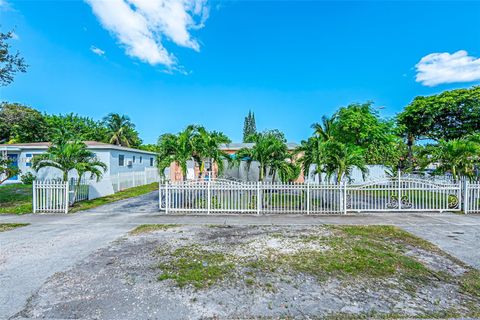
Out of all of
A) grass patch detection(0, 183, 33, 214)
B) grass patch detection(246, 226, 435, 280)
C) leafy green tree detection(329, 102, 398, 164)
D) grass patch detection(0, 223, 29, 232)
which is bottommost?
grass patch detection(246, 226, 435, 280)

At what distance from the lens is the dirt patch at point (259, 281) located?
11.0 ft

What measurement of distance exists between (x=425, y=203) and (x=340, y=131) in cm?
1346

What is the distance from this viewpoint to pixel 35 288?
3.95m

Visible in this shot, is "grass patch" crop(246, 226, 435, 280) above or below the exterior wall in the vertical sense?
below

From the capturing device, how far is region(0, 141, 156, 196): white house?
15.7m

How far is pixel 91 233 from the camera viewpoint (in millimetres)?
7066

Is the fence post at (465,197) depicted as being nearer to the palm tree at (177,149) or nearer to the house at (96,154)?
the palm tree at (177,149)

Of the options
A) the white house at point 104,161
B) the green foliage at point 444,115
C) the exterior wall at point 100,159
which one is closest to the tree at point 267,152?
the white house at point 104,161

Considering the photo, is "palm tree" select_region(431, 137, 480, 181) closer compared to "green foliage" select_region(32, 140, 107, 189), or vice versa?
"green foliage" select_region(32, 140, 107, 189)

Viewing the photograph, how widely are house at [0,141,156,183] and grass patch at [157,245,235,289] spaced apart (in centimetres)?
1228

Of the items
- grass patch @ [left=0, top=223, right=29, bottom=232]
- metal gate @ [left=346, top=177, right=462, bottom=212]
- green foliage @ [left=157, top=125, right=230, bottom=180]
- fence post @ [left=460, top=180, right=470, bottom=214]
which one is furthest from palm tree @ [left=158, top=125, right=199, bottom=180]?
fence post @ [left=460, top=180, right=470, bottom=214]

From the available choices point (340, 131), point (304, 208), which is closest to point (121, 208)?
point (304, 208)

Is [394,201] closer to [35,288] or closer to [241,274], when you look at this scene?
[241,274]

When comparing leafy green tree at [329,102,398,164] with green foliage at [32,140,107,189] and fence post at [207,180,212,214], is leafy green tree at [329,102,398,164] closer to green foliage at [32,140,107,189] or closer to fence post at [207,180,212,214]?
fence post at [207,180,212,214]
